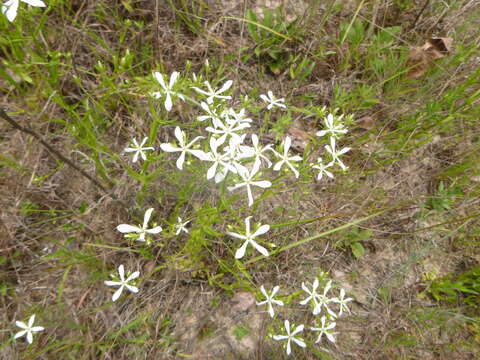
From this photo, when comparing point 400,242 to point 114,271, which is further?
point 400,242

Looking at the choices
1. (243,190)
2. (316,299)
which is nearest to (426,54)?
(243,190)

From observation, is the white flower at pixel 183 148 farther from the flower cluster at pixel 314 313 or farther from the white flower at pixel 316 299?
Result: the white flower at pixel 316 299

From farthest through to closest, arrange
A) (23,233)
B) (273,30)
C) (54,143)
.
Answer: (273,30), (54,143), (23,233)

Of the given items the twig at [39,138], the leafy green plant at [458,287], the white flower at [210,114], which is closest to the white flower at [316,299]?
the leafy green plant at [458,287]

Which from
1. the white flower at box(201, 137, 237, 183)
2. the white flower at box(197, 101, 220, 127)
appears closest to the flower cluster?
the white flower at box(201, 137, 237, 183)

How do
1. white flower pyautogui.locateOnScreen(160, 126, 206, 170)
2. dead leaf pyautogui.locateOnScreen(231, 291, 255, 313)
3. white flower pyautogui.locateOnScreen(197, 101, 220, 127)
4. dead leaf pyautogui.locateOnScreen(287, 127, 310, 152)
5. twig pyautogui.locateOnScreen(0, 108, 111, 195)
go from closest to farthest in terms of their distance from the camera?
twig pyautogui.locateOnScreen(0, 108, 111, 195) → white flower pyautogui.locateOnScreen(160, 126, 206, 170) → white flower pyautogui.locateOnScreen(197, 101, 220, 127) → dead leaf pyautogui.locateOnScreen(231, 291, 255, 313) → dead leaf pyautogui.locateOnScreen(287, 127, 310, 152)

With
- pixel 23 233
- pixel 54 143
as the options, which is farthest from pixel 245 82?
pixel 23 233

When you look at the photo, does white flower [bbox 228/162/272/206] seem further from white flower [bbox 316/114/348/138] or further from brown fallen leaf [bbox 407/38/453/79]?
brown fallen leaf [bbox 407/38/453/79]

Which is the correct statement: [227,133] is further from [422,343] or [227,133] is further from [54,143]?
[422,343]

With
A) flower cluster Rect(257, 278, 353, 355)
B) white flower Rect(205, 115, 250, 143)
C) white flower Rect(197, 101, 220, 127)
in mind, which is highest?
white flower Rect(197, 101, 220, 127)
